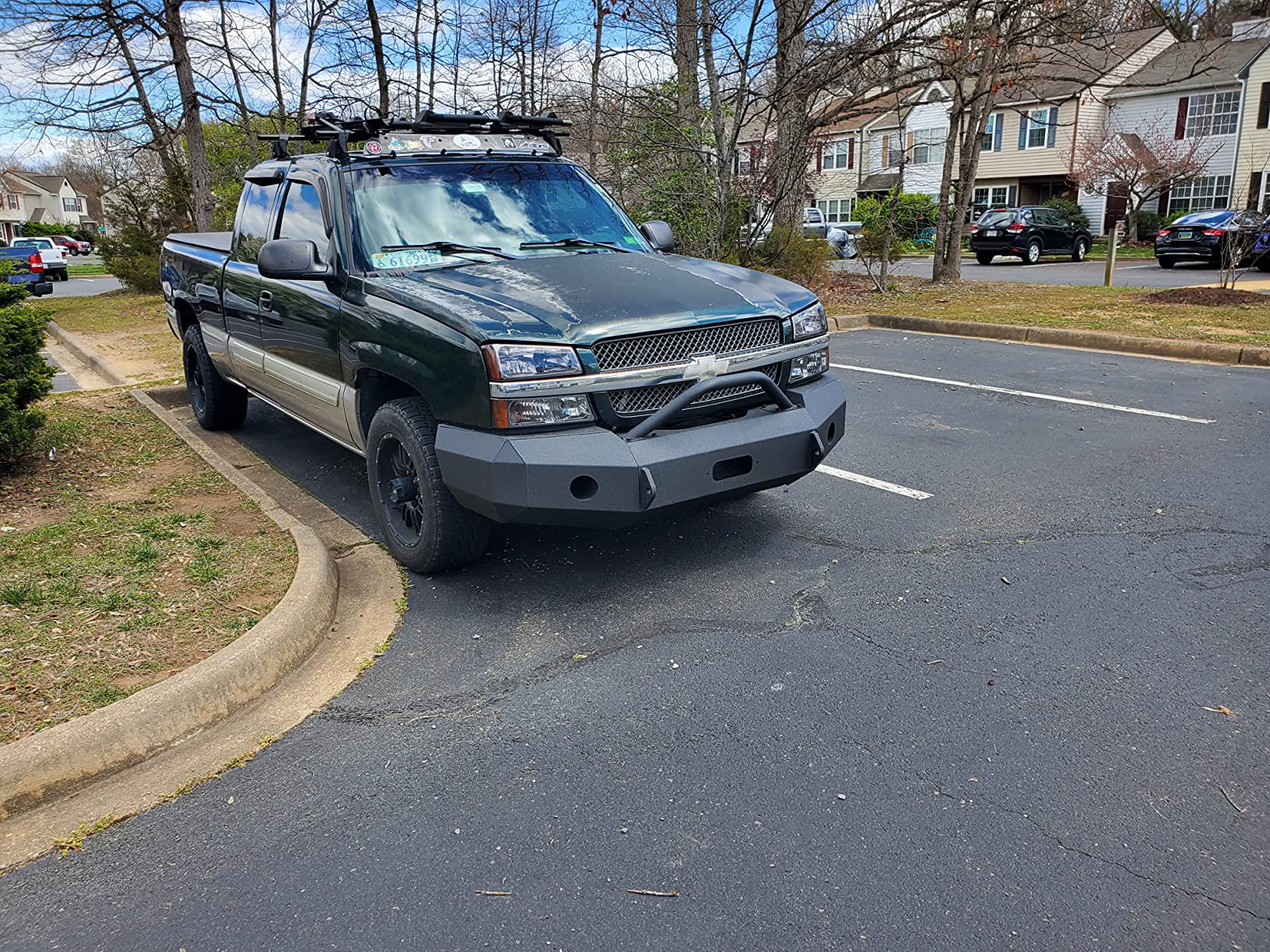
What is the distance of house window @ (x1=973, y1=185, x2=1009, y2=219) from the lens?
1786 inches

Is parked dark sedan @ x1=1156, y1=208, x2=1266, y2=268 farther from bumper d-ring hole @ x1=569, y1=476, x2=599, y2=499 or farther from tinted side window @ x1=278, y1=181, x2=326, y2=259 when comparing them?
bumper d-ring hole @ x1=569, y1=476, x2=599, y2=499

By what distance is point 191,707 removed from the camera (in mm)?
3289

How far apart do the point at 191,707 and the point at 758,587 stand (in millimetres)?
2391

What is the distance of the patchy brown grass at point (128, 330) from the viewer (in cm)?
1038

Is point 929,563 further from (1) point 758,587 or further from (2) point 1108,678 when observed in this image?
(2) point 1108,678

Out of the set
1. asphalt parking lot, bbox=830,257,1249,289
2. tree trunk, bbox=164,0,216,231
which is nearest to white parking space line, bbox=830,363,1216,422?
asphalt parking lot, bbox=830,257,1249,289

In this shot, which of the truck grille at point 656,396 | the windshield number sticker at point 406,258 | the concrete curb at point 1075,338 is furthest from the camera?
the concrete curb at point 1075,338

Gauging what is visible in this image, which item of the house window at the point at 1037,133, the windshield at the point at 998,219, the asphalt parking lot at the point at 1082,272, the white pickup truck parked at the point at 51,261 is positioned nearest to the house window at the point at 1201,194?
the house window at the point at 1037,133

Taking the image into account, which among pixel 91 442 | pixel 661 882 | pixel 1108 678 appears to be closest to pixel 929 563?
pixel 1108 678

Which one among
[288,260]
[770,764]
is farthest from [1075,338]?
[770,764]

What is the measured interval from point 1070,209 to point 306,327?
3803 cm

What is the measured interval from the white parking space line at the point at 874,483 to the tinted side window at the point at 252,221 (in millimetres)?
3828

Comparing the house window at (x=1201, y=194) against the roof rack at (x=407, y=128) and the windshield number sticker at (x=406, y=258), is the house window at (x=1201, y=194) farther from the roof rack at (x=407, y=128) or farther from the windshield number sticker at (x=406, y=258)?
the windshield number sticker at (x=406, y=258)

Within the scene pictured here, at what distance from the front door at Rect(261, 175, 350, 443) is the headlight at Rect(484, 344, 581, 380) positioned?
1.44 meters
